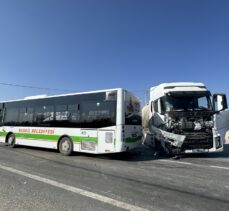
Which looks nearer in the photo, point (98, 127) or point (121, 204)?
point (121, 204)

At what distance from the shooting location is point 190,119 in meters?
10.3

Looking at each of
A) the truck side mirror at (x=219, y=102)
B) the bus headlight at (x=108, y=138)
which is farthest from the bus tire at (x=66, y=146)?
the truck side mirror at (x=219, y=102)

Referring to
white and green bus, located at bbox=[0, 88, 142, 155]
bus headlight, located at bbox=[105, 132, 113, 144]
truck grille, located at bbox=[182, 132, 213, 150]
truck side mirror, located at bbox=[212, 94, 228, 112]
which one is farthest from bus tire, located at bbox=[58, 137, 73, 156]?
truck side mirror, located at bbox=[212, 94, 228, 112]

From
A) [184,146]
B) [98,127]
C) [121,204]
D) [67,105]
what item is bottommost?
[121,204]

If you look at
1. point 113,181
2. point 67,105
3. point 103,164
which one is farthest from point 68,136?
point 113,181

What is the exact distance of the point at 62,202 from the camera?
4711 millimetres

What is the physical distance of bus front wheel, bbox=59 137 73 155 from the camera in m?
11.0

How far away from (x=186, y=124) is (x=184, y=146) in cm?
97

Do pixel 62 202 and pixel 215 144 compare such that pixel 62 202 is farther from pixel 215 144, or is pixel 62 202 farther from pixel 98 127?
pixel 215 144

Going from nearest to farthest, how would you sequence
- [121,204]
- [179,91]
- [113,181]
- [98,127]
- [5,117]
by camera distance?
[121,204], [113,181], [98,127], [179,91], [5,117]

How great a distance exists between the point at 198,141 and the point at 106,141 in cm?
401

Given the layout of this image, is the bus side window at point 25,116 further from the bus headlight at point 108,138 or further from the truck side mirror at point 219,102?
the truck side mirror at point 219,102

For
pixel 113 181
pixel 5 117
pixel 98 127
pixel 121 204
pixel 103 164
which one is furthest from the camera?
pixel 5 117

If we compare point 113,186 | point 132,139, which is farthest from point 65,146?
point 113,186
